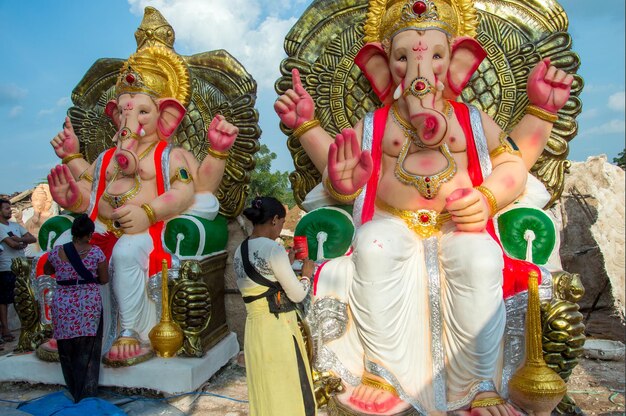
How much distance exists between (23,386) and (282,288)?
99.8 inches

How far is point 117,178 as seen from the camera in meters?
3.83

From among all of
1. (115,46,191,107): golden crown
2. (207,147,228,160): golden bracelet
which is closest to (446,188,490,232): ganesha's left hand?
(207,147,228,160): golden bracelet

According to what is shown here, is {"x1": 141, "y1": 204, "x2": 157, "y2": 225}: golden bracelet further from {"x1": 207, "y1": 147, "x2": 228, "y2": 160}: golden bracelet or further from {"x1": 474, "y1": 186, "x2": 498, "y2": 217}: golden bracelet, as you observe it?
{"x1": 474, "y1": 186, "x2": 498, "y2": 217}: golden bracelet

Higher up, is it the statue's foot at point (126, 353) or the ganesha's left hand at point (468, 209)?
the ganesha's left hand at point (468, 209)

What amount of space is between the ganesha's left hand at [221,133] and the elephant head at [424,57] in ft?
3.80

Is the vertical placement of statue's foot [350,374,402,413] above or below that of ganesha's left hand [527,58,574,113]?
below

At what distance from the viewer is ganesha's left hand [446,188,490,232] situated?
2.47 m

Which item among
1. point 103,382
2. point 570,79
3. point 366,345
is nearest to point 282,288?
point 366,345

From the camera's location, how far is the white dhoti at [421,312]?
2363mm

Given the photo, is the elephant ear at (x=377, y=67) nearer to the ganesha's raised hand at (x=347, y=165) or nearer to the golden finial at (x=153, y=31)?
the ganesha's raised hand at (x=347, y=165)

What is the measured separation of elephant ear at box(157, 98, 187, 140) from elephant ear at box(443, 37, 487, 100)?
2.03 metres

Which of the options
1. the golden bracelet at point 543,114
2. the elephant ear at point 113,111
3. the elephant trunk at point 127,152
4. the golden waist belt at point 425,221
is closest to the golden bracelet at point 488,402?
the golden waist belt at point 425,221

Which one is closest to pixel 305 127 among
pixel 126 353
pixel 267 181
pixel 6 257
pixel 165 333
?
pixel 165 333

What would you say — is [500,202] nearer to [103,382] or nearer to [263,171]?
[103,382]
